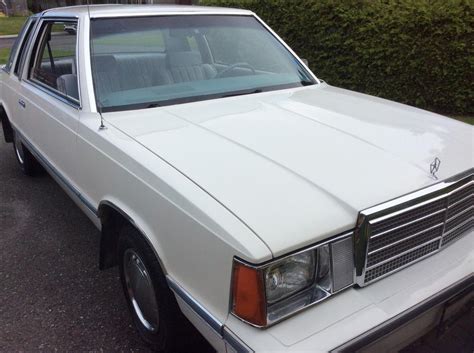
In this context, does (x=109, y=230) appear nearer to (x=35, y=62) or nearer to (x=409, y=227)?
(x=409, y=227)

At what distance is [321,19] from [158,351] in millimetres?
6608

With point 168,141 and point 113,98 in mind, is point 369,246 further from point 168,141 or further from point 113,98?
point 113,98

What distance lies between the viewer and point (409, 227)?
185cm

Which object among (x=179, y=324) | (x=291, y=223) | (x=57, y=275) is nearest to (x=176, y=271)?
(x=179, y=324)

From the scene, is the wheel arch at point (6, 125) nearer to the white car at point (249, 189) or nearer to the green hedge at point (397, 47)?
the white car at point (249, 189)

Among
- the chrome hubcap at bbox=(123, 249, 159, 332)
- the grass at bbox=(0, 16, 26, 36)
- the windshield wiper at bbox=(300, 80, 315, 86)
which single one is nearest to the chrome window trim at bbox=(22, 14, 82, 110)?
the chrome hubcap at bbox=(123, 249, 159, 332)

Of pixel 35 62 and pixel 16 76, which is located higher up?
pixel 35 62

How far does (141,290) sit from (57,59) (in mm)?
2211

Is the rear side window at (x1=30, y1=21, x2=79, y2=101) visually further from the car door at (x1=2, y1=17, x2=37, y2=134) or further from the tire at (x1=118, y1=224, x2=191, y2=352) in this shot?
the tire at (x1=118, y1=224, x2=191, y2=352)

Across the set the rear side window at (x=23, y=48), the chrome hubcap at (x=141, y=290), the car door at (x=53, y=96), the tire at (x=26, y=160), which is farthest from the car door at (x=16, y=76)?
the chrome hubcap at (x=141, y=290)

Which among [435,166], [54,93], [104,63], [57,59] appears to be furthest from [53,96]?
[435,166]

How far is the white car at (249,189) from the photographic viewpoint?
5.29ft

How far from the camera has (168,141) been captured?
2.25 meters

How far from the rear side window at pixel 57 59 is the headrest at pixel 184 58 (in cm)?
63
